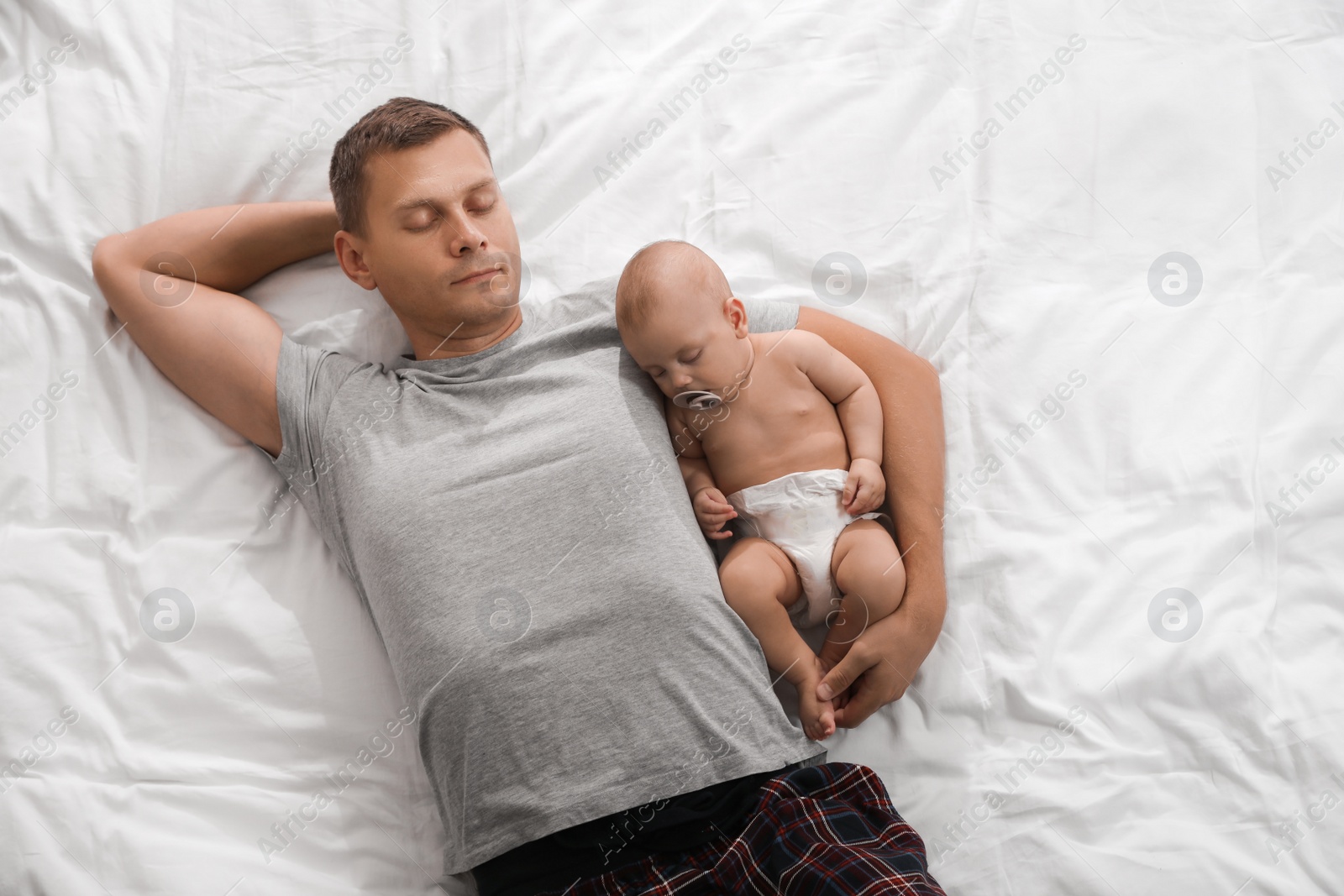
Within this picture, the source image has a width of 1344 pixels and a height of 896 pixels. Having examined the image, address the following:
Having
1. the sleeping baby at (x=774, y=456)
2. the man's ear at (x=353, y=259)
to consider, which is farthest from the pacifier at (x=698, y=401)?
the man's ear at (x=353, y=259)

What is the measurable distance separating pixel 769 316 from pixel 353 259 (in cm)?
78

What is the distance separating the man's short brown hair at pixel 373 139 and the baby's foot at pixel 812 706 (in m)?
1.10

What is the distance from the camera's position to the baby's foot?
155cm

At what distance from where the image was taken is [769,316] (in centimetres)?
174

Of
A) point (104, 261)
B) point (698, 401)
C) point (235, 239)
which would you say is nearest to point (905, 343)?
point (698, 401)

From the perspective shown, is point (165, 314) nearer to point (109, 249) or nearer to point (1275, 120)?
point (109, 249)

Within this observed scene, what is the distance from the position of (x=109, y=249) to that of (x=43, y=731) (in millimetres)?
850

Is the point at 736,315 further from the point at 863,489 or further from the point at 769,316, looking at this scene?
the point at 863,489

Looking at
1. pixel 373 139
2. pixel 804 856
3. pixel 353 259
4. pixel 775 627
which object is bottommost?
pixel 804 856

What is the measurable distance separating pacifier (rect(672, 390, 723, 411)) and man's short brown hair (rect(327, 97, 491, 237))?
0.64 meters

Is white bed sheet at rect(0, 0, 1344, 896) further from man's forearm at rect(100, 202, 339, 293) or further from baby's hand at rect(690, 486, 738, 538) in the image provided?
baby's hand at rect(690, 486, 738, 538)

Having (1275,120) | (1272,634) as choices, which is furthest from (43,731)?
(1275,120)

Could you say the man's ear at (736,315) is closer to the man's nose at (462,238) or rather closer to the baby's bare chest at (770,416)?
the baby's bare chest at (770,416)

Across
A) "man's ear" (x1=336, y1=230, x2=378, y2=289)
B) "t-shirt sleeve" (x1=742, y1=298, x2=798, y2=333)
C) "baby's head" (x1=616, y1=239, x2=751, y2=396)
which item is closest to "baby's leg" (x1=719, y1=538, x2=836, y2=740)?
"baby's head" (x1=616, y1=239, x2=751, y2=396)
